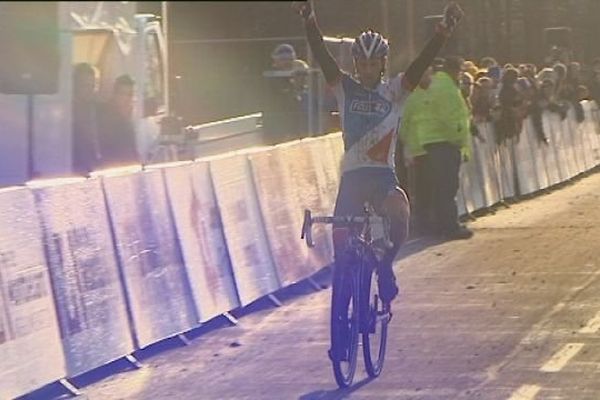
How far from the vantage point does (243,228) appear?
12.2m

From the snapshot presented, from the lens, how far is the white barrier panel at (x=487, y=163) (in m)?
20.1

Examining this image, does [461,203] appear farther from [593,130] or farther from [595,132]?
[595,132]

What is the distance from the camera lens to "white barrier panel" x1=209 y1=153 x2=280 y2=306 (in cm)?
1192

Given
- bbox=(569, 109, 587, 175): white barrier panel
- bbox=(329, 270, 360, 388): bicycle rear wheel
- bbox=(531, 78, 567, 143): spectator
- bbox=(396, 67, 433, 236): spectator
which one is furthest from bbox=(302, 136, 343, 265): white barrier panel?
bbox=(569, 109, 587, 175): white barrier panel

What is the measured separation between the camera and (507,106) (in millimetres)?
21438

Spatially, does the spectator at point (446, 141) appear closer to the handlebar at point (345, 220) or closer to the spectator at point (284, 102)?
the spectator at point (284, 102)

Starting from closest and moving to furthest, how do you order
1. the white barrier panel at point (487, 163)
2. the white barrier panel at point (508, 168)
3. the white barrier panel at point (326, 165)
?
1. the white barrier panel at point (326, 165)
2. the white barrier panel at point (487, 163)
3. the white barrier panel at point (508, 168)

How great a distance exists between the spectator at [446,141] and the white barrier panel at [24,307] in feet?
25.8

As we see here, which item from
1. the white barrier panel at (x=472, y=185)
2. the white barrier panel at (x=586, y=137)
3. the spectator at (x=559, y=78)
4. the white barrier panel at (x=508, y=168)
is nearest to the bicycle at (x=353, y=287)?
the white barrier panel at (x=472, y=185)

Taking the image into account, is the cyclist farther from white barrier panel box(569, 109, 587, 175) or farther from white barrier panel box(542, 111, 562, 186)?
white barrier panel box(569, 109, 587, 175)

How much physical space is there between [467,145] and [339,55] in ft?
8.33

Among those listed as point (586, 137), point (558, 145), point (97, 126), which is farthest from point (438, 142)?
point (586, 137)

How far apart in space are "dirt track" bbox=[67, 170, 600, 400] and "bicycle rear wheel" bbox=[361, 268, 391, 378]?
102mm

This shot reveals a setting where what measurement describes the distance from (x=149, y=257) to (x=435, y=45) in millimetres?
2681
